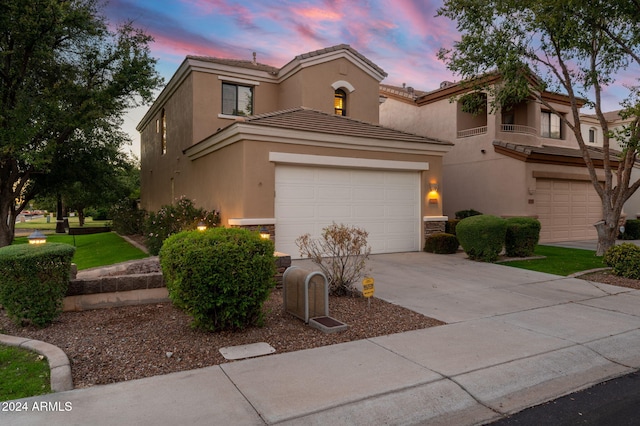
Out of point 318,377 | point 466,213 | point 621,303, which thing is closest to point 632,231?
point 466,213

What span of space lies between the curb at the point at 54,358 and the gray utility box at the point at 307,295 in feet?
9.78

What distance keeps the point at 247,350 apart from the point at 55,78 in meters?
17.0

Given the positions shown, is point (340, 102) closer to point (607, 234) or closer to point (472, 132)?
point (472, 132)

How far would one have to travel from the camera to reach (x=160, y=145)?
2267cm

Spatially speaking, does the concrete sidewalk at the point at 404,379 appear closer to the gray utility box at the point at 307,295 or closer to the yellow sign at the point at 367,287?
the yellow sign at the point at 367,287

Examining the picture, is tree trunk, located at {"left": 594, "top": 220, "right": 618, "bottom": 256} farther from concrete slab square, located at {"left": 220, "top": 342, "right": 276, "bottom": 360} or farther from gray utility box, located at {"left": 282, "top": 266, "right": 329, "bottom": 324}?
concrete slab square, located at {"left": 220, "top": 342, "right": 276, "bottom": 360}

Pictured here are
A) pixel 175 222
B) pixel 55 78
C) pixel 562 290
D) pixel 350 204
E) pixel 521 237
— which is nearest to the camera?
pixel 562 290

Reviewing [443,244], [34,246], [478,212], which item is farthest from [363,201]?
[34,246]

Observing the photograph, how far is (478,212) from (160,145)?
1682 centimetres

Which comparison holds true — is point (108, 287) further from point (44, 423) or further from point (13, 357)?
point (44, 423)

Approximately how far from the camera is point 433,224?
14.5 metres

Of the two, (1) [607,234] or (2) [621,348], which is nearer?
(2) [621,348]

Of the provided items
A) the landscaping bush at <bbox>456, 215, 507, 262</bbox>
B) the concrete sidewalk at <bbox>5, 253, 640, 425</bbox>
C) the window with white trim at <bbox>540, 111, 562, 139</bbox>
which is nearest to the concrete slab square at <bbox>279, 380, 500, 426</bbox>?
the concrete sidewalk at <bbox>5, 253, 640, 425</bbox>

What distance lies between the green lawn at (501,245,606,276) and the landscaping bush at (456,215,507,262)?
0.54 m
